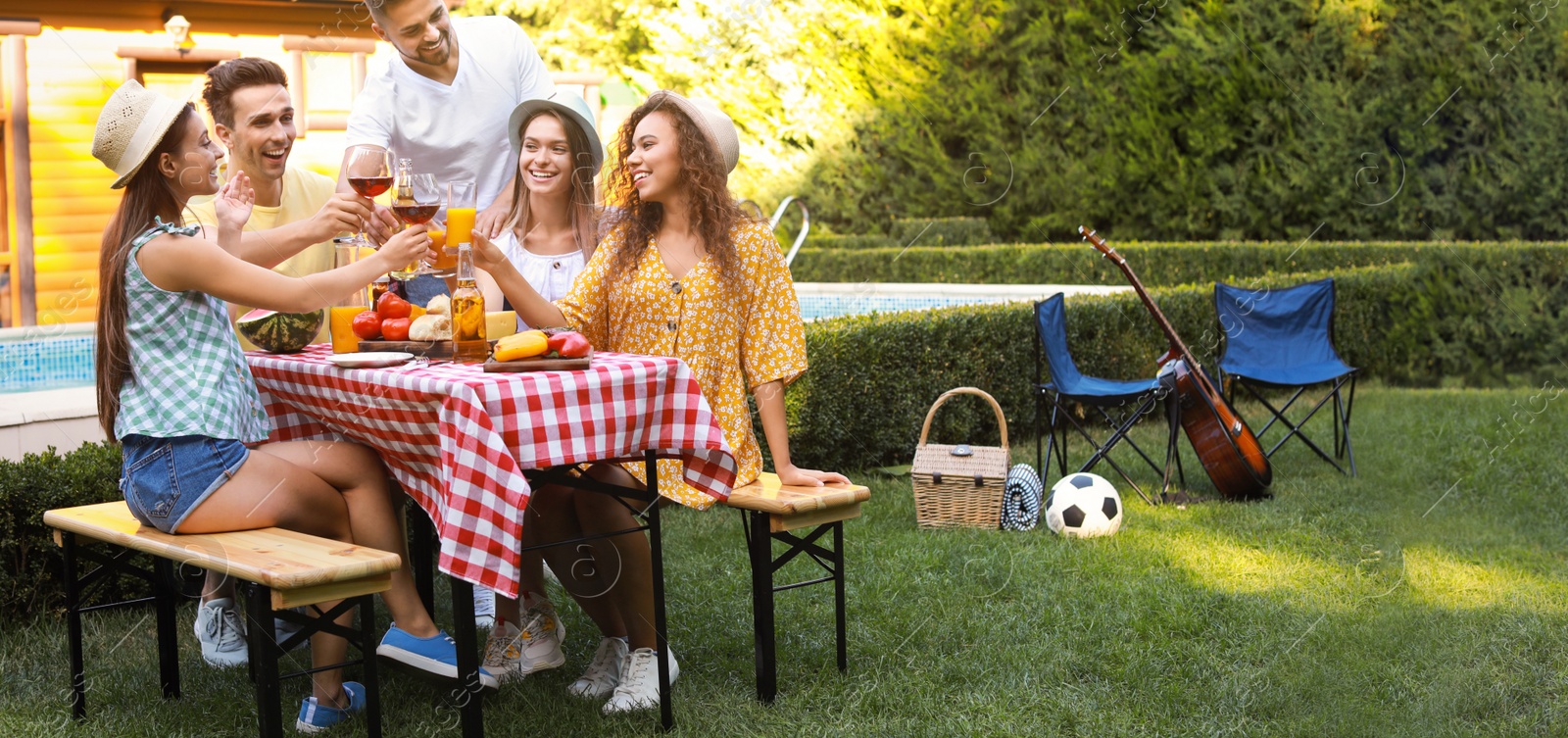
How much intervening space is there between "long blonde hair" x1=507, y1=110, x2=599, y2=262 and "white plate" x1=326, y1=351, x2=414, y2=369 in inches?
38.6

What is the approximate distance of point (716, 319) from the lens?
140 inches

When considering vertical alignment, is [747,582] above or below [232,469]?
below

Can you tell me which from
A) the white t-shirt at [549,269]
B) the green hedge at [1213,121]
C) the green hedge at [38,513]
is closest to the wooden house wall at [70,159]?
the green hedge at [38,513]

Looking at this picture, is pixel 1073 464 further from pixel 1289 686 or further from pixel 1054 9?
pixel 1054 9

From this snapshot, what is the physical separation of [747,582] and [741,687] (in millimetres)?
1096

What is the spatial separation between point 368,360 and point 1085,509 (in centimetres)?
318

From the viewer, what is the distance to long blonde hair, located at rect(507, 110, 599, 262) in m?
3.85

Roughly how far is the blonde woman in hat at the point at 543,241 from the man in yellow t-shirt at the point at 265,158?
1.88ft

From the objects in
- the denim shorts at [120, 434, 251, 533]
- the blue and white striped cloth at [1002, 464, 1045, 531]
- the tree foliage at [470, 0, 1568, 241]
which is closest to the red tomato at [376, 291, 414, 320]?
the denim shorts at [120, 434, 251, 533]

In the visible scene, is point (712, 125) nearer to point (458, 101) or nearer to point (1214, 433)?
point (458, 101)

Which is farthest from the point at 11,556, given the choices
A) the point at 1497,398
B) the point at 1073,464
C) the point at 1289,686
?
the point at 1497,398

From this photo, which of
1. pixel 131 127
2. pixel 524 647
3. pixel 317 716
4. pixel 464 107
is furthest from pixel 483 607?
pixel 131 127

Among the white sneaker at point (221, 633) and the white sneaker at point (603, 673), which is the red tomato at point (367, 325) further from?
the white sneaker at point (221, 633)

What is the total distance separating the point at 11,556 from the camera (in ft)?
13.8
